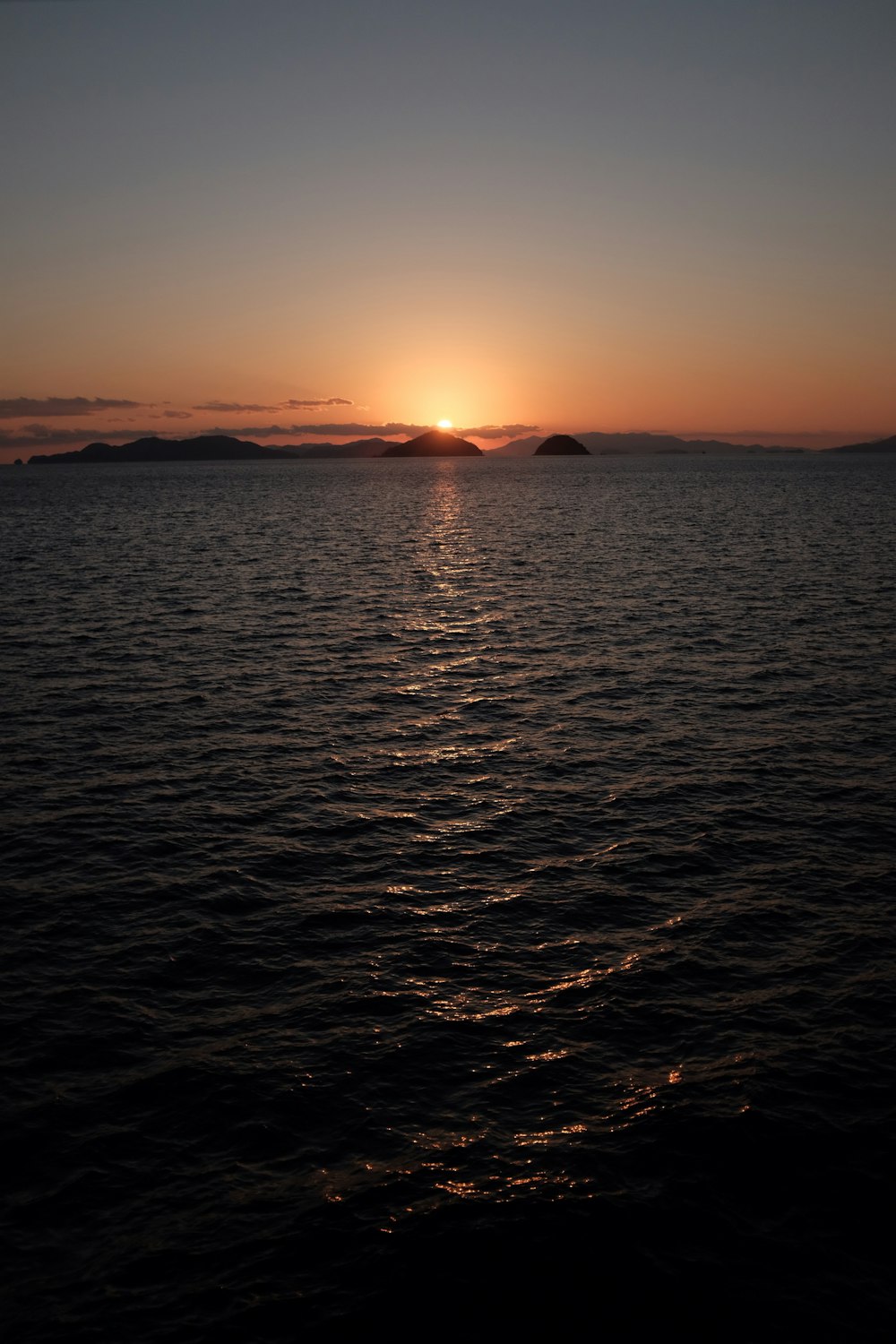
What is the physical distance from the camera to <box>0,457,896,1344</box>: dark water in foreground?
51.0 ft

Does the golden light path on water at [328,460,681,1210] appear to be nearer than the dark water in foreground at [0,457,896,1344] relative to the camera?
No

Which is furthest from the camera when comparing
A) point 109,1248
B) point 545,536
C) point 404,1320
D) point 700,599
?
point 545,536

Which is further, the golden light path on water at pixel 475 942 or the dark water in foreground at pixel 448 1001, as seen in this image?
the golden light path on water at pixel 475 942

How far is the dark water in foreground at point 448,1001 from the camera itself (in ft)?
51.0

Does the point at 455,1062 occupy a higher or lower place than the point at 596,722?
lower

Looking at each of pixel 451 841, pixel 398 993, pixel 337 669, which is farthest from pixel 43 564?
pixel 398 993

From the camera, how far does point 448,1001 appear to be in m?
22.8

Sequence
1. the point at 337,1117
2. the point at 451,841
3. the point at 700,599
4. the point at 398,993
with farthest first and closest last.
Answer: the point at 700,599, the point at 451,841, the point at 398,993, the point at 337,1117

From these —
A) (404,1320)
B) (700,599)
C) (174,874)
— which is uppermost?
(700,599)

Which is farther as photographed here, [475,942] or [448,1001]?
[475,942]

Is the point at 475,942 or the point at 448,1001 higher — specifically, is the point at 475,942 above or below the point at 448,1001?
above

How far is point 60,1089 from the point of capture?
64.5ft

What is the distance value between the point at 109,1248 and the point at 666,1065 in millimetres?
11825

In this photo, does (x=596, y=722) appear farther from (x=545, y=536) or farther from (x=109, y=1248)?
(x=545, y=536)
